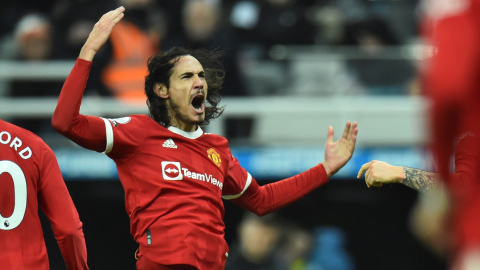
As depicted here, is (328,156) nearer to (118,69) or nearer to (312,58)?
(312,58)

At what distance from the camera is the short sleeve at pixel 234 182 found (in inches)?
147

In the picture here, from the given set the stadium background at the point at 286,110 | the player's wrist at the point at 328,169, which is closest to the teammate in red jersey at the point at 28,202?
the player's wrist at the point at 328,169

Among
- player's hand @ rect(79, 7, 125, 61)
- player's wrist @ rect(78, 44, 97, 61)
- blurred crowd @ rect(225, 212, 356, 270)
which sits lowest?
blurred crowd @ rect(225, 212, 356, 270)

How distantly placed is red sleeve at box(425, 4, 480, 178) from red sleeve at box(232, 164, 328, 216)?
105 inches

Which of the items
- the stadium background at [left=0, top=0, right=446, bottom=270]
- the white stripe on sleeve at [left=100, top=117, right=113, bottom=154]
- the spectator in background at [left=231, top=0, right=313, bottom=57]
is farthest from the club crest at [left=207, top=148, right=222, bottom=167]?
the spectator in background at [left=231, top=0, right=313, bottom=57]

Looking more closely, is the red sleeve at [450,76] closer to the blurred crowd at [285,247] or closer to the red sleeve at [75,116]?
the red sleeve at [75,116]

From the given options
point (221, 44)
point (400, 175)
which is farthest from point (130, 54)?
point (400, 175)

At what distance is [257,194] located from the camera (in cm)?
385

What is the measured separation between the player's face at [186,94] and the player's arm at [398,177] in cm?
104

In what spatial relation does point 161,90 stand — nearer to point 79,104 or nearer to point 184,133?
point 184,133

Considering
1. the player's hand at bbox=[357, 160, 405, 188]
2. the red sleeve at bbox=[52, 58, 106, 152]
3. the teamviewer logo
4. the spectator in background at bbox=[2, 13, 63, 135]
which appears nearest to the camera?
the player's hand at bbox=[357, 160, 405, 188]

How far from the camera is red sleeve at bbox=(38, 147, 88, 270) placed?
130 inches

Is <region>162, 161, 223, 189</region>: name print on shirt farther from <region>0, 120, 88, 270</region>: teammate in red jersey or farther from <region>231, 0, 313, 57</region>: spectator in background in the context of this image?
<region>231, 0, 313, 57</region>: spectator in background

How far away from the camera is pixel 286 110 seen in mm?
7102
